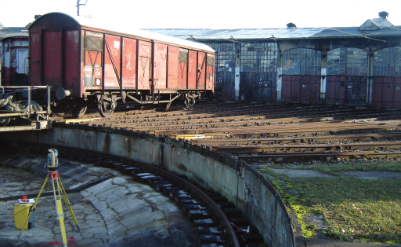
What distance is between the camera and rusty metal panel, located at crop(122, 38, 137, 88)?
48.7ft

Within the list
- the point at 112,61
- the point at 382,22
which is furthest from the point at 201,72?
the point at 382,22

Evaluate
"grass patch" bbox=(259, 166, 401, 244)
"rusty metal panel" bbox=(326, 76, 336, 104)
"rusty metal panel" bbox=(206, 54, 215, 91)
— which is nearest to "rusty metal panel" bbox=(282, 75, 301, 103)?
"rusty metal panel" bbox=(326, 76, 336, 104)

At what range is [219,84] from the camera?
30719 mm

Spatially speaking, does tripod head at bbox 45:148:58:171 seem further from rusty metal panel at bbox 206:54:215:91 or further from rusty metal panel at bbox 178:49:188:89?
rusty metal panel at bbox 206:54:215:91

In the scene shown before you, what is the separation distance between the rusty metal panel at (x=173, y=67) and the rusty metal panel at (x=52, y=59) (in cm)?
556

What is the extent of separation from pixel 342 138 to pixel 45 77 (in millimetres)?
10453

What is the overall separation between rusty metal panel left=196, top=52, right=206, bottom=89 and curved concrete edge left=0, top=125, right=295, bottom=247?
32.1ft

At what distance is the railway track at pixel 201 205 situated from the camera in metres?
5.96

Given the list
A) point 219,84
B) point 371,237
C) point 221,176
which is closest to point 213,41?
point 219,84

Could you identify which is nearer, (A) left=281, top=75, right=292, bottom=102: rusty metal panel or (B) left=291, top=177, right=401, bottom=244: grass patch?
(B) left=291, top=177, right=401, bottom=244: grass patch

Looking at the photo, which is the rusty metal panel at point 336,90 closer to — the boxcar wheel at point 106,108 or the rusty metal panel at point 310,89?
the rusty metal panel at point 310,89

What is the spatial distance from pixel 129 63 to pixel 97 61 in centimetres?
177

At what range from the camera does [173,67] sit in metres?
18.3

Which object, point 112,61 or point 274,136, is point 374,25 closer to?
point 274,136
